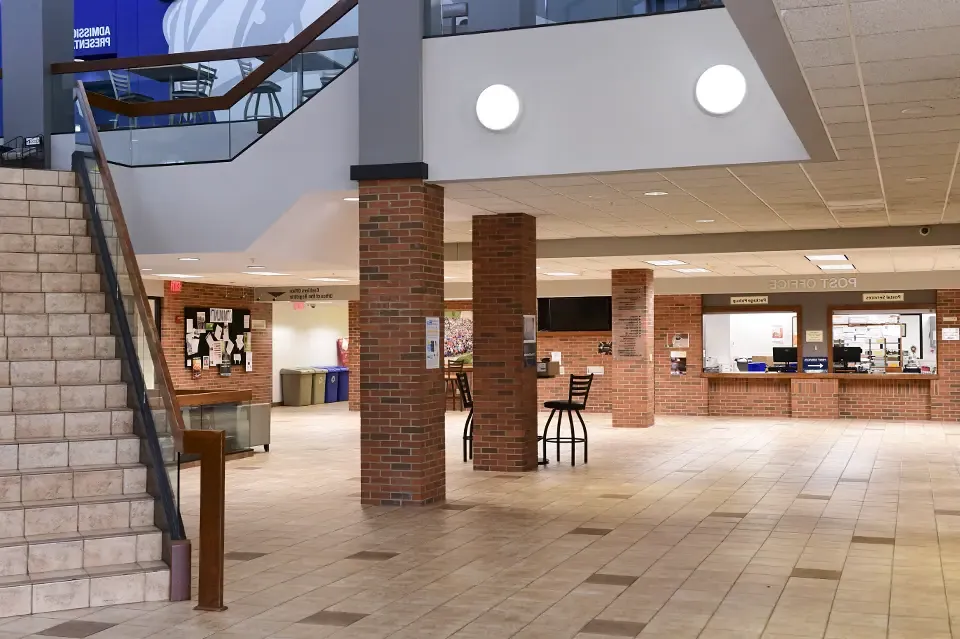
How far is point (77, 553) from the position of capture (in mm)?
5527

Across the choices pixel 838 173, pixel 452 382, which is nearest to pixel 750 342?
pixel 452 382

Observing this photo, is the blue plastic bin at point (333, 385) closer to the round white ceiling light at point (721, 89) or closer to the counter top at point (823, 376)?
the counter top at point (823, 376)

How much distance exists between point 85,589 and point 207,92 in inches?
269

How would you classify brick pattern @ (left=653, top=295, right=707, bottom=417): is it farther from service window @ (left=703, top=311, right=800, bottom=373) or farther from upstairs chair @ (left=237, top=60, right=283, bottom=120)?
upstairs chair @ (left=237, top=60, right=283, bottom=120)

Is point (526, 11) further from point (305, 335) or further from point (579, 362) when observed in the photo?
point (305, 335)

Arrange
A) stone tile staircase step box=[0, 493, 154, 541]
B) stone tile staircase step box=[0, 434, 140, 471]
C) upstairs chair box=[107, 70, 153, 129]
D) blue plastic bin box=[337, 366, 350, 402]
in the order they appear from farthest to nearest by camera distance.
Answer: blue plastic bin box=[337, 366, 350, 402]
upstairs chair box=[107, 70, 153, 129]
stone tile staircase step box=[0, 434, 140, 471]
stone tile staircase step box=[0, 493, 154, 541]


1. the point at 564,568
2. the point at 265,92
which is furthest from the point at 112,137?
the point at 564,568

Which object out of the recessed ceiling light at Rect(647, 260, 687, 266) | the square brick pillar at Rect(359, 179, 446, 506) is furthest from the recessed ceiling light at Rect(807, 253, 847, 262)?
the square brick pillar at Rect(359, 179, 446, 506)

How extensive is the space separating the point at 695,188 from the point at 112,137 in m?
6.08

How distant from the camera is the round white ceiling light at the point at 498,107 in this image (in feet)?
27.8

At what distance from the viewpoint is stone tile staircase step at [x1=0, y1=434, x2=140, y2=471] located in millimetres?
6000

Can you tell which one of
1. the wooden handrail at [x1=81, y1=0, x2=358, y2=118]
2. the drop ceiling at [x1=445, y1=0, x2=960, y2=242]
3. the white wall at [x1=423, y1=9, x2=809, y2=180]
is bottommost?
the drop ceiling at [x1=445, y1=0, x2=960, y2=242]

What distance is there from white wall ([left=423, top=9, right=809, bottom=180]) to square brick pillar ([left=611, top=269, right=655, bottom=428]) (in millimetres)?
9117

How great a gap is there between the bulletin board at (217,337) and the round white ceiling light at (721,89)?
1419 cm
